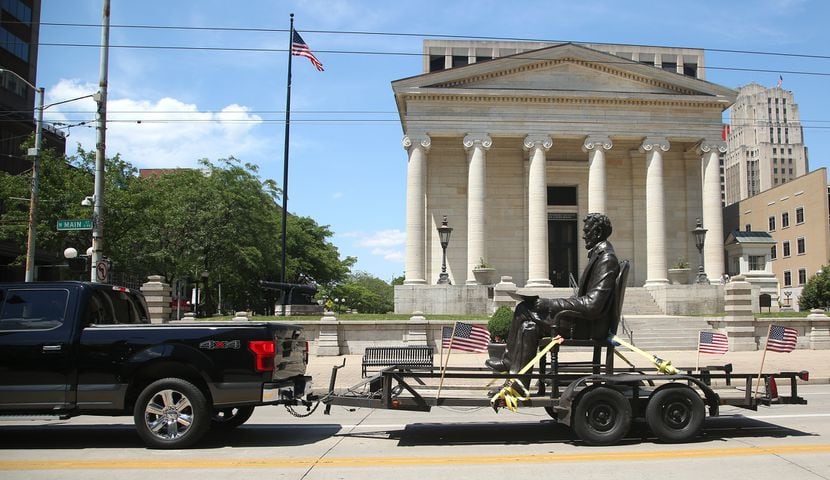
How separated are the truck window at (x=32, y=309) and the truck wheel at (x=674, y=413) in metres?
7.50

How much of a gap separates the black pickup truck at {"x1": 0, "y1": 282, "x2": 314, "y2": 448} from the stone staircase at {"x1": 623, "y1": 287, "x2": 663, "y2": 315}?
2869cm

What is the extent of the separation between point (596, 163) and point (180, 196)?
87.0 feet

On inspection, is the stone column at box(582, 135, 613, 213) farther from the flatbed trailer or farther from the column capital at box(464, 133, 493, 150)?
the flatbed trailer

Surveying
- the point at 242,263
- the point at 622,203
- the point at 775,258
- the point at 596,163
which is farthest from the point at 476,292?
the point at 775,258

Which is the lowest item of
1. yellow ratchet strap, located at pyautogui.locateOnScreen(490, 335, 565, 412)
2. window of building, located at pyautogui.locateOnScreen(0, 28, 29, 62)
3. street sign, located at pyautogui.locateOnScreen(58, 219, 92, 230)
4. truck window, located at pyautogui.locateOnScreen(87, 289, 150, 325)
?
yellow ratchet strap, located at pyautogui.locateOnScreen(490, 335, 565, 412)

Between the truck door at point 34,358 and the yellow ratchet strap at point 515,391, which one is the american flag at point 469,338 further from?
the truck door at point 34,358

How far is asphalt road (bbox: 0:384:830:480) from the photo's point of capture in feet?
22.5

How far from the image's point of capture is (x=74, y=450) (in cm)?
828

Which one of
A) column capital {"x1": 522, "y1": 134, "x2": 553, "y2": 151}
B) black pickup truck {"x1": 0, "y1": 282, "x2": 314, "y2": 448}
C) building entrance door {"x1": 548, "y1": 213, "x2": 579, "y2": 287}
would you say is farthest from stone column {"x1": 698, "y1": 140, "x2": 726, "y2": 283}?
black pickup truck {"x1": 0, "y1": 282, "x2": 314, "y2": 448}

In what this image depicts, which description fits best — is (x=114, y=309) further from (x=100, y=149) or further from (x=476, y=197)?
(x=476, y=197)

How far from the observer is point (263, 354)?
8148 mm

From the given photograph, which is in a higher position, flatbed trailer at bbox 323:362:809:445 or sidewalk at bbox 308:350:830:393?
flatbed trailer at bbox 323:362:809:445

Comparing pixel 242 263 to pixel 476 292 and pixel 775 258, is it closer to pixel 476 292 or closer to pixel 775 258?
pixel 476 292

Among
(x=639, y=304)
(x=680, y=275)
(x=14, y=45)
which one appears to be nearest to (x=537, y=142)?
(x=639, y=304)
